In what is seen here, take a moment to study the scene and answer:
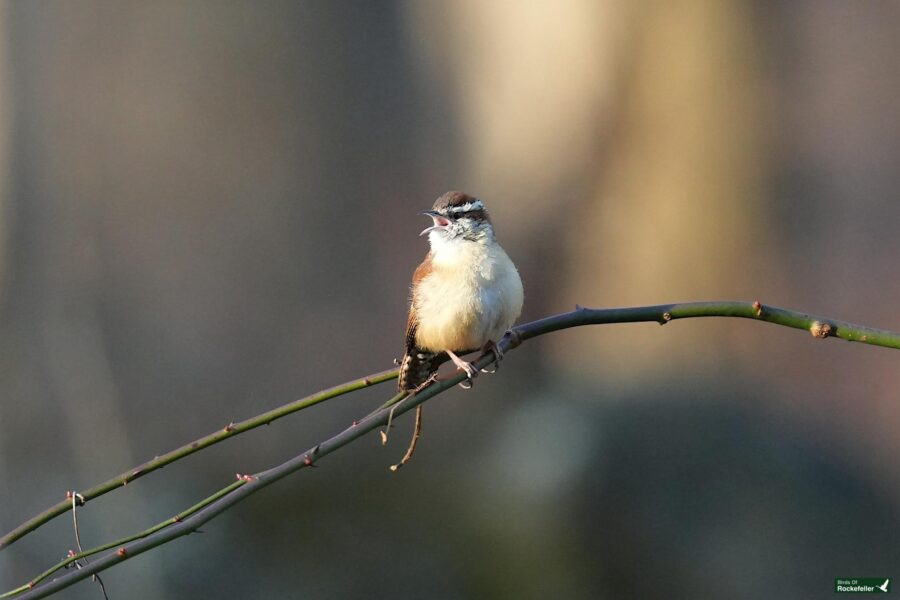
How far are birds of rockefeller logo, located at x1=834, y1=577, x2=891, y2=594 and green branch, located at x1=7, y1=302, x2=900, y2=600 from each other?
4.64m

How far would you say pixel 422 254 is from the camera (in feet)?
33.1

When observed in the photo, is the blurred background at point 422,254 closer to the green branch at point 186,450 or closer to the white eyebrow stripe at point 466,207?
the white eyebrow stripe at point 466,207

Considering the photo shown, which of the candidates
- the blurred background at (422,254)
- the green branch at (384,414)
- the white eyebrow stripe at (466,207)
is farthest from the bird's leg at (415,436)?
the blurred background at (422,254)

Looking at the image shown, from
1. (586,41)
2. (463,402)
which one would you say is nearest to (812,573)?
(463,402)

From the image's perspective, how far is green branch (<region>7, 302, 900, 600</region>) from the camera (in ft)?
7.75

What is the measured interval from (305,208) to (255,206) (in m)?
0.53

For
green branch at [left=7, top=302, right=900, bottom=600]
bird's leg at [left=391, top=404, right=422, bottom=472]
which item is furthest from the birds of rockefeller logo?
green branch at [left=7, top=302, right=900, bottom=600]

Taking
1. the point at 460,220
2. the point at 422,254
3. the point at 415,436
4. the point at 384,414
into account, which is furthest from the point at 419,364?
the point at 422,254

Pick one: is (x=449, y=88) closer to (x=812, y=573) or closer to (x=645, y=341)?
(x=645, y=341)

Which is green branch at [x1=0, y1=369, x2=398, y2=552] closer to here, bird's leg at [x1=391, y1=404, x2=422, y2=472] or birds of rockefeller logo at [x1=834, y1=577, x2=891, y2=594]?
bird's leg at [x1=391, y1=404, x2=422, y2=472]

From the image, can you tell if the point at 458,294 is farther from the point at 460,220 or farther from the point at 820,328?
the point at 820,328

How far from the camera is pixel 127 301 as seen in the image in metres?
8.75

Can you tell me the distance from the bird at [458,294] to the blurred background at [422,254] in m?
4.12

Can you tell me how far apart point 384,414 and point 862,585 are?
19.7 ft
